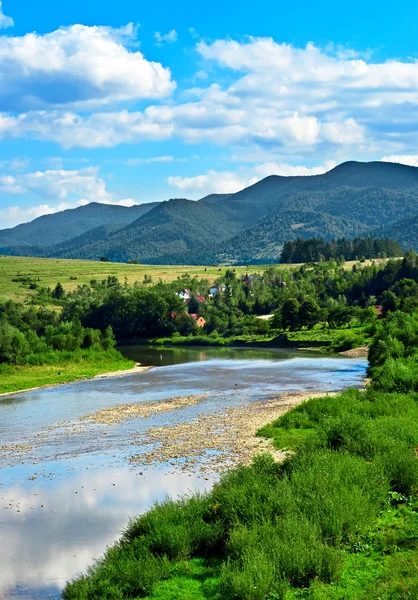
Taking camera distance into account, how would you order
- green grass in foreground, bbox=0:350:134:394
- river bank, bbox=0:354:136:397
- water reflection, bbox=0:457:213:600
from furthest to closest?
green grass in foreground, bbox=0:350:134:394 < river bank, bbox=0:354:136:397 < water reflection, bbox=0:457:213:600

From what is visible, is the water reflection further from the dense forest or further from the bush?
the bush

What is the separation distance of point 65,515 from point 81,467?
22.7 feet

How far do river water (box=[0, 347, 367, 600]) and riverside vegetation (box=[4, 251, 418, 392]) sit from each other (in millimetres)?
12816

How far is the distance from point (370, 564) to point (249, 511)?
349cm

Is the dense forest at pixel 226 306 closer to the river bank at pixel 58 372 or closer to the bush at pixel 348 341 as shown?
the bush at pixel 348 341

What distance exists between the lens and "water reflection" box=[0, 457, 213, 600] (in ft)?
58.3

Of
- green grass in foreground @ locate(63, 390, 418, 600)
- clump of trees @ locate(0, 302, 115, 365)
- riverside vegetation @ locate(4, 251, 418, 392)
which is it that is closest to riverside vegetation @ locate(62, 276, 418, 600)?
green grass in foreground @ locate(63, 390, 418, 600)


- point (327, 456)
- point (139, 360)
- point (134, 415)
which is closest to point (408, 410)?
point (327, 456)

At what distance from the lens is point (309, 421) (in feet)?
115

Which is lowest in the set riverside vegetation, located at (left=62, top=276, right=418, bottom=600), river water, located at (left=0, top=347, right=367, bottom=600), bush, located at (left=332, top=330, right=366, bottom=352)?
bush, located at (left=332, top=330, right=366, bottom=352)

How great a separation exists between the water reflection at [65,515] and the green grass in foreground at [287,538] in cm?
139

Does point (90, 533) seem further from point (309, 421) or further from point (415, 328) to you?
point (415, 328)

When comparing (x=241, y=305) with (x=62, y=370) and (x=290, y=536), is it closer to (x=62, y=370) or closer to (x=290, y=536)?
(x=62, y=370)

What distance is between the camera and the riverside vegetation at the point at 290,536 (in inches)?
596
